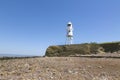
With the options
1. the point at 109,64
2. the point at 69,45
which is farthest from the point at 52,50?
the point at 109,64

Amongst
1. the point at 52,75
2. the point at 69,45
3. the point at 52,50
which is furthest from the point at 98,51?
the point at 52,75

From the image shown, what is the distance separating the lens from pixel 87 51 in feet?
96.4

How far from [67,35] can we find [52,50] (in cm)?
308

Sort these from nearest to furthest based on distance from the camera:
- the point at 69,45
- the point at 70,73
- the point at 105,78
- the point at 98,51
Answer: the point at 105,78 → the point at 70,73 → the point at 98,51 → the point at 69,45

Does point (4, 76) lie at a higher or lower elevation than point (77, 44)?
lower

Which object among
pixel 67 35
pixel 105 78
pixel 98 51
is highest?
pixel 67 35

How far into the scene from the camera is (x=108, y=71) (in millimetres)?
14672

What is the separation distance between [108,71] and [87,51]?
48.3 feet

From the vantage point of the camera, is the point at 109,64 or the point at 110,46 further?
the point at 110,46

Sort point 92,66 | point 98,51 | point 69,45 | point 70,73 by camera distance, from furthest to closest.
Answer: point 69,45
point 98,51
point 92,66
point 70,73

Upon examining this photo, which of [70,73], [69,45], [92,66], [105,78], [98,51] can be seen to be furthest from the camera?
[69,45]

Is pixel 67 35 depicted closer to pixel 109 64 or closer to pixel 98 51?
pixel 98 51

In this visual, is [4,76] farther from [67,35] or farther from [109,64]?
[67,35]

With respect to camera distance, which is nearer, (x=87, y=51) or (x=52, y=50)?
(x=87, y=51)
